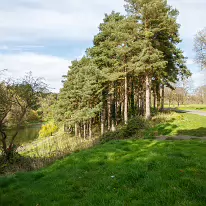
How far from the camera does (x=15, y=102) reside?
12.2 meters

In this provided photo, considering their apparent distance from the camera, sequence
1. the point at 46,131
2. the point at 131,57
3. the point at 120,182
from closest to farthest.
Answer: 1. the point at 120,182
2. the point at 131,57
3. the point at 46,131

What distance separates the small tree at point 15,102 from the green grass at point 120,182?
17.1 feet

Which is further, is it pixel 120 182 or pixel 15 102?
pixel 15 102

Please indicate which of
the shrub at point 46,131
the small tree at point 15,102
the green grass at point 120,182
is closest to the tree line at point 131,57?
the small tree at point 15,102

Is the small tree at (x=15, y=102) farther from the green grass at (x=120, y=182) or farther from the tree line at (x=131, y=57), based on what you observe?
the tree line at (x=131, y=57)

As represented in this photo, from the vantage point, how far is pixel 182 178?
5273 millimetres

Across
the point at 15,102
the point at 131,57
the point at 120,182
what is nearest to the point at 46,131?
the point at 131,57

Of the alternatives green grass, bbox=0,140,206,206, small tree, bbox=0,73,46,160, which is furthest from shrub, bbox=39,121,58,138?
green grass, bbox=0,140,206,206

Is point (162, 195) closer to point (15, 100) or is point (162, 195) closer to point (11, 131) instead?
point (15, 100)

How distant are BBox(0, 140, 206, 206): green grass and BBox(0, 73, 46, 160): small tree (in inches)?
206

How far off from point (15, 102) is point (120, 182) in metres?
9.16

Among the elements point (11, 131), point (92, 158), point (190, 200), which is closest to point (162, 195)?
point (190, 200)

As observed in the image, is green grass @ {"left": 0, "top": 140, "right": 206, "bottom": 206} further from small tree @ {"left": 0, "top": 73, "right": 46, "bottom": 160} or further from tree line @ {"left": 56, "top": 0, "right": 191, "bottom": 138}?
tree line @ {"left": 56, "top": 0, "right": 191, "bottom": 138}

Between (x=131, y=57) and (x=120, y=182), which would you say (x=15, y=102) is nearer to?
(x=120, y=182)
